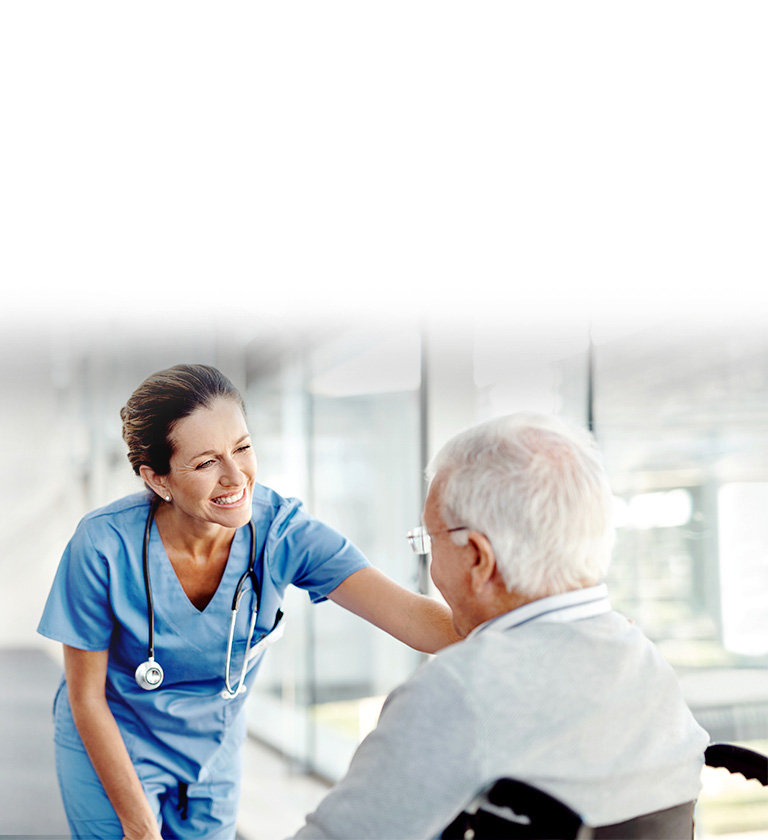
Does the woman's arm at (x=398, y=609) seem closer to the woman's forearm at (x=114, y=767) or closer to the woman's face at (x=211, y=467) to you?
the woman's face at (x=211, y=467)

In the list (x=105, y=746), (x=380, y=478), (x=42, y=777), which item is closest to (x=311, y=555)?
(x=105, y=746)

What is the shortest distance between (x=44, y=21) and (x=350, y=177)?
0.77 m

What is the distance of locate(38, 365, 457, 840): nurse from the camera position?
1.46 m

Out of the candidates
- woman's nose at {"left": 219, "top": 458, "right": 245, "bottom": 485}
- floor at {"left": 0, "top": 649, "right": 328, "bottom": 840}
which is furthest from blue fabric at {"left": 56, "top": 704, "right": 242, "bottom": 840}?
floor at {"left": 0, "top": 649, "right": 328, "bottom": 840}

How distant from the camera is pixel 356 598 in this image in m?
1.59

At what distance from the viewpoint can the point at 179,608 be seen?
155 cm

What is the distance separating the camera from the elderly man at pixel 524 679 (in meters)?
0.82

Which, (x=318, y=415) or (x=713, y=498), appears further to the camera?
(x=318, y=415)

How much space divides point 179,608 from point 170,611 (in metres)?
0.02

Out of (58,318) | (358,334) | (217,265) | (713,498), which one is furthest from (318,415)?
(713,498)

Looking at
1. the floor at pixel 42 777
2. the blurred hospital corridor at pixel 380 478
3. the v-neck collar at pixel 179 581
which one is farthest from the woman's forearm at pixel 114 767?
the floor at pixel 42 777

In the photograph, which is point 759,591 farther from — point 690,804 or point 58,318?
point 58,318

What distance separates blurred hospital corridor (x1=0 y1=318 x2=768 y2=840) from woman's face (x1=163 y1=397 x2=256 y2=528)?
1.65 feet

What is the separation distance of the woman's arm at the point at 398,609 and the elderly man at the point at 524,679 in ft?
1.52
